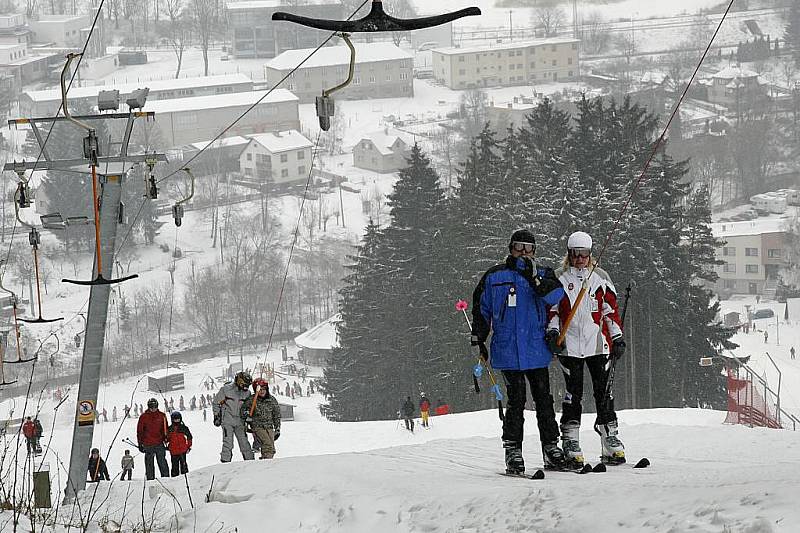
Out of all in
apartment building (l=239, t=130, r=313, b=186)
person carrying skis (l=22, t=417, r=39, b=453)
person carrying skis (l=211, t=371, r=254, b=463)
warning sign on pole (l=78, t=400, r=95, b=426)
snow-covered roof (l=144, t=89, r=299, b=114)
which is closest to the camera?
person carrying skis (l=22, t=417, r=39, b=453)

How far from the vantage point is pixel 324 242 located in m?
86.8

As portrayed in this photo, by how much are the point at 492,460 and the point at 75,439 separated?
3.94 metres

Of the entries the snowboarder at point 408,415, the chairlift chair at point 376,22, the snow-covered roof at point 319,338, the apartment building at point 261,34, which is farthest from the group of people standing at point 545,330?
the apartment building at point 261,34

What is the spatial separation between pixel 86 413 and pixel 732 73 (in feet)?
433

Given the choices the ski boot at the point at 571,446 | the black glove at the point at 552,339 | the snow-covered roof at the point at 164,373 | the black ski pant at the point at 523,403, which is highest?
the black glove at the point at 552,339

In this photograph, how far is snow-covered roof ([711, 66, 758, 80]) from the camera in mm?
134625

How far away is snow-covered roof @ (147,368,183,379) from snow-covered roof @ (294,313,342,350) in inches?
231

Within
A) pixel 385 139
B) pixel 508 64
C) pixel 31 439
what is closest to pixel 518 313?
pixel 31 439

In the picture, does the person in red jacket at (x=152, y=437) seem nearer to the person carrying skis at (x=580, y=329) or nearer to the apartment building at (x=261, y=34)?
the person carrying skis at (x=580, y=329)

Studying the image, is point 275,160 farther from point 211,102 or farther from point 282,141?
point 211,102

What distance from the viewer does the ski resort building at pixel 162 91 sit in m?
127

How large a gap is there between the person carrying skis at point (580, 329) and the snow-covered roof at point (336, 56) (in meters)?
132

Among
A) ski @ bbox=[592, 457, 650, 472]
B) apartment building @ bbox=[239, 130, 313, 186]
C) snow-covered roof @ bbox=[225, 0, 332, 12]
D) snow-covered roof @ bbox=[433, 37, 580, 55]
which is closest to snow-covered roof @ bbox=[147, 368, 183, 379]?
apartment building @ bbox=[239, 130, 313, 186]

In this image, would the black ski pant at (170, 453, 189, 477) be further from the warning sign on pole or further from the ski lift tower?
the warning sign on pole
